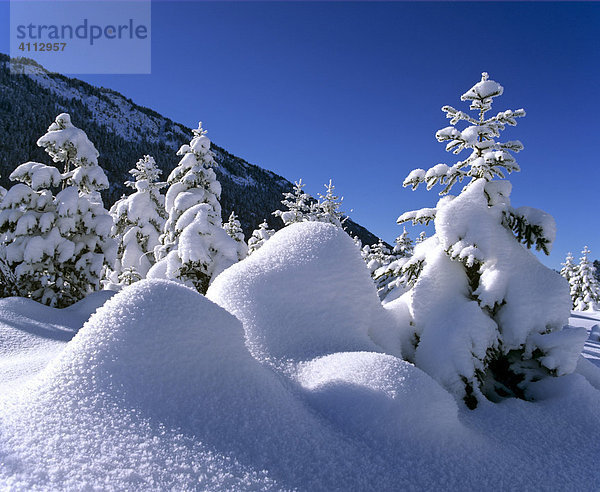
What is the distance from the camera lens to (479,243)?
13.9 ft

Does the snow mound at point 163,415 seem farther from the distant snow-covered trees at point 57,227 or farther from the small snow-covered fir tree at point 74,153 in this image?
the small snow-covered fir tree at point 74,153

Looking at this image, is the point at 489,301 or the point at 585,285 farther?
the point at 585,285

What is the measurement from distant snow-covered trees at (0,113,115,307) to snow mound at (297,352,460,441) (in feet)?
44.2

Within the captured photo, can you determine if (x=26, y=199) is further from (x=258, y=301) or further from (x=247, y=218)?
(x=247, y=218)

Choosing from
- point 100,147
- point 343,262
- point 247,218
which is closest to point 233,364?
point 343,262

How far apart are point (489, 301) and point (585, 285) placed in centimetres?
4563

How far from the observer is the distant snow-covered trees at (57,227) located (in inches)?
497

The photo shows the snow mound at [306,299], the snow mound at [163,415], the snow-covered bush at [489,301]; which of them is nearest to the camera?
the snow mound at [163,415]

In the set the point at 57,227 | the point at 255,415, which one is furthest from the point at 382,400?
the point at 57,227

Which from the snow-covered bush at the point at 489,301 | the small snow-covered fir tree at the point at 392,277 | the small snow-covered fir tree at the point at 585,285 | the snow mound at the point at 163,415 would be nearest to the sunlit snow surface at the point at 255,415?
the snow mound at the point at 163,415

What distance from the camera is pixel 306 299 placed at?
3.58 metres

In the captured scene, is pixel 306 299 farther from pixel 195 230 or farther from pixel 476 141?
pixel 195 230

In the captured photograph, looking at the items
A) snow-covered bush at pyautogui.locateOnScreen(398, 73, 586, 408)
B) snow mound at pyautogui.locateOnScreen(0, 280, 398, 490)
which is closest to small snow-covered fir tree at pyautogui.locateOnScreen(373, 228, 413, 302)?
snow-covered bush at pyautogui.locateOnScreen(398, 73, 586, 408)

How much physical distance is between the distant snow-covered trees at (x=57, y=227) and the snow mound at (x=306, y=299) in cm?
1204
